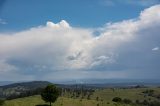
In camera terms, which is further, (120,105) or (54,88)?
(120,105)

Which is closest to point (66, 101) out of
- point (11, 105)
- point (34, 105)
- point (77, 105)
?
point (77, 105)

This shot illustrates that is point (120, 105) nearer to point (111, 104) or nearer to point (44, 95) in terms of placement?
point (111, 104)

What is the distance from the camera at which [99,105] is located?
168625 millimetres

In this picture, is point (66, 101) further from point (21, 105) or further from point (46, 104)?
point (21, 105)

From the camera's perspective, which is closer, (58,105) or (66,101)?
(58,105)

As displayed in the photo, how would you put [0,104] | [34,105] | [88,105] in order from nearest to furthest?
[0,104] → [34,105] → [88,105]

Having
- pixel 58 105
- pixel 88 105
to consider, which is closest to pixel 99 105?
pixel 88 105

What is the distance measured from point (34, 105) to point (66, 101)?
58.9ft

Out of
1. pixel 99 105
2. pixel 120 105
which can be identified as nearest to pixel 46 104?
pixel 99 105

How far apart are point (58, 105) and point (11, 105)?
20596 millimetres

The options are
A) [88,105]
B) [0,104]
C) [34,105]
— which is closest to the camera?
[0,104]

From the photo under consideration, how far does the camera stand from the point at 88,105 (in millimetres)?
165500

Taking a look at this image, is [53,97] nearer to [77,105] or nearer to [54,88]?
[54,88]

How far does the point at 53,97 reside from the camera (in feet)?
485
